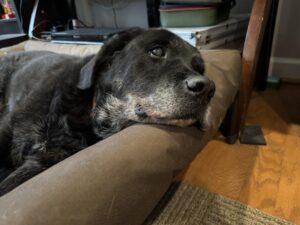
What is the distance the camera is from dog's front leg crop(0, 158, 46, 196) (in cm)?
94

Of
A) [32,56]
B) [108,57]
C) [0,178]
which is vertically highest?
[108,57]

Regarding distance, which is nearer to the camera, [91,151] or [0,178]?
[91,151]

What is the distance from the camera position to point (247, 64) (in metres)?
1.45

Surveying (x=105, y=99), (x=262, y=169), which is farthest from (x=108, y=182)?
(x=262, y=169)

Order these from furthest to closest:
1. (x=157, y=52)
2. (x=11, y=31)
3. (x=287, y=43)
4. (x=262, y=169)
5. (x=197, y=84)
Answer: (x=11, y=31) → (x=287, y=43) → (x=262, y=169) → (x=157, y=52) → (x=197, y=84)

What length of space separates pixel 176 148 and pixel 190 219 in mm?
417

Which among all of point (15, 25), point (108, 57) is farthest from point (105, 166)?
point (15, 25)

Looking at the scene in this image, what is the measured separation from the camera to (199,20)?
5.87 feet

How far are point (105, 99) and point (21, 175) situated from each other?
0.40m

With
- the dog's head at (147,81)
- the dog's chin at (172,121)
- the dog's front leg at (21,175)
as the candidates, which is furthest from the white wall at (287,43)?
the dog's front leg at (21,175)

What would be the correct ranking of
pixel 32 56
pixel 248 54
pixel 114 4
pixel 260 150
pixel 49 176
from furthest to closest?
pixel 114 4 → pixel 32 56 → pixel 260 150 → pixel 248 54 → pixel 49 176

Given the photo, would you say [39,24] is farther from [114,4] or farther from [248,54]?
[248,54]

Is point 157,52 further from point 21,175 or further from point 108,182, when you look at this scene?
point 21,175

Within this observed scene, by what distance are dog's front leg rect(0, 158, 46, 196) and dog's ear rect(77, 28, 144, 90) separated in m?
0.33
